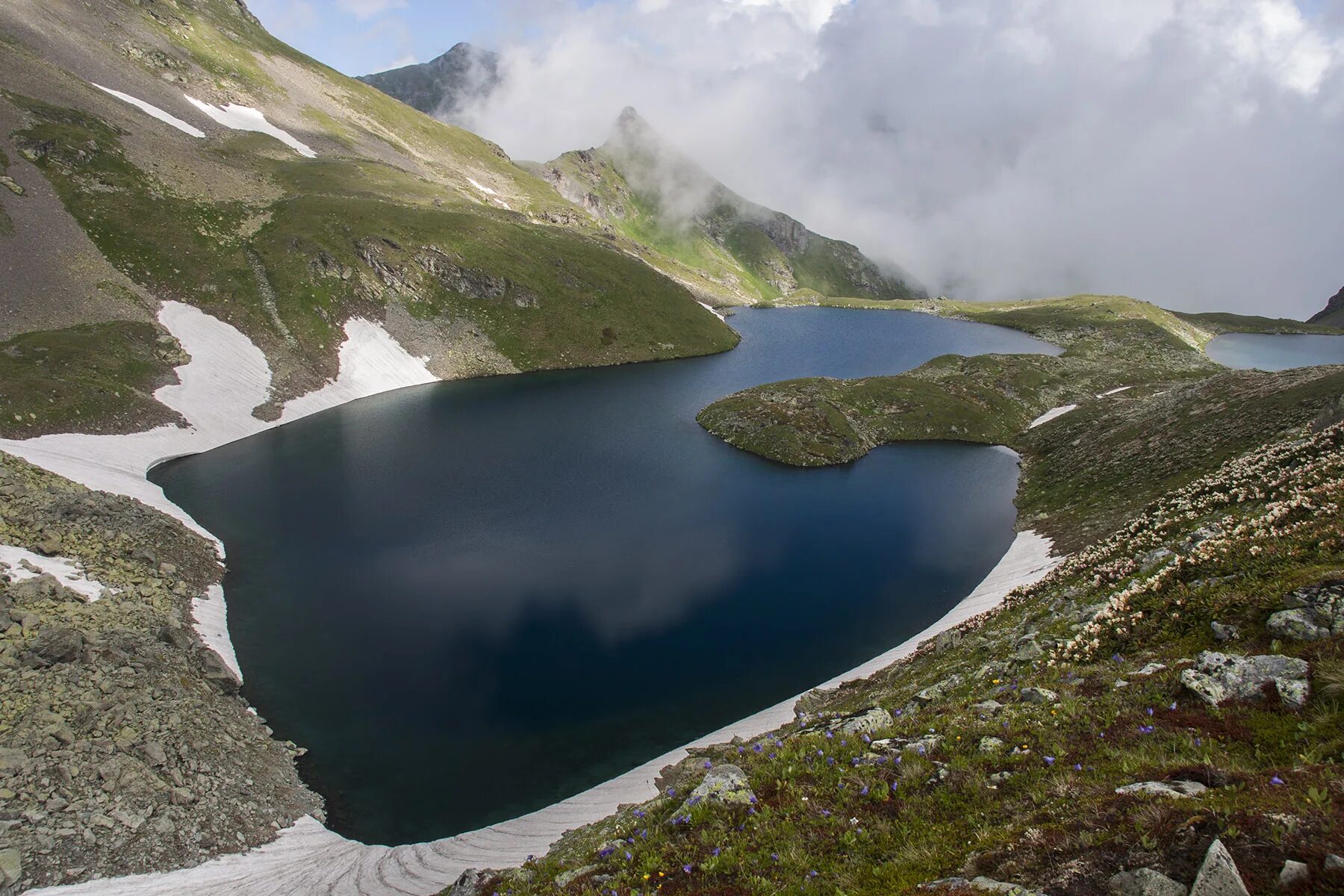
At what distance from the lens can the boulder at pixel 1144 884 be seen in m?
6.27

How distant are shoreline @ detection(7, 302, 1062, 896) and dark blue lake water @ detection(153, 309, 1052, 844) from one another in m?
1.25

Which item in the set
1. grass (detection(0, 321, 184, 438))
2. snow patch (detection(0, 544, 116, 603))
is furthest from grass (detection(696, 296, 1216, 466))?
grass (detection(0, 321, 184, 438))

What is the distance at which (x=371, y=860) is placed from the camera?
25562 mm

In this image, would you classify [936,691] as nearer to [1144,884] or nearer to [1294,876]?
[1144,884]

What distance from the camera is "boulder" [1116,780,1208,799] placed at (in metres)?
8.07

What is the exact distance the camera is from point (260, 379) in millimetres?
89188

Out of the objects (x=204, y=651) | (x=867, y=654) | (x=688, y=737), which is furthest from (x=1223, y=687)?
(x=204, y=651)

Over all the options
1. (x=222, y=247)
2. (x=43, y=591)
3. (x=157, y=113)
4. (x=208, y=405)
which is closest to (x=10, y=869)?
(x=43, y=591)

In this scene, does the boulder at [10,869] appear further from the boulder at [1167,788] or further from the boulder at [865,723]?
the boulder at [1167,788]

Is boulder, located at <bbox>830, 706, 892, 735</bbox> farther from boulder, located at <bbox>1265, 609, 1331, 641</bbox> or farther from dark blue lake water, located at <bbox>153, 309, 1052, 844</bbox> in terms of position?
dark blue lake water, located at <bbox>153, 309, 1052, 844</bbox>

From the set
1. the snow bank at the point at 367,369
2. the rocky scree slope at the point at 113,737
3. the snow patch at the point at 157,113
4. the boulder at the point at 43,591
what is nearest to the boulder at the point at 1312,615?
the rocky scree slope at the point at 113,737

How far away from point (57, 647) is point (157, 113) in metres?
164

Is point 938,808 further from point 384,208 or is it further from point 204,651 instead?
point 384,208

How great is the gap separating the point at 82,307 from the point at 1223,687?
11469cm
